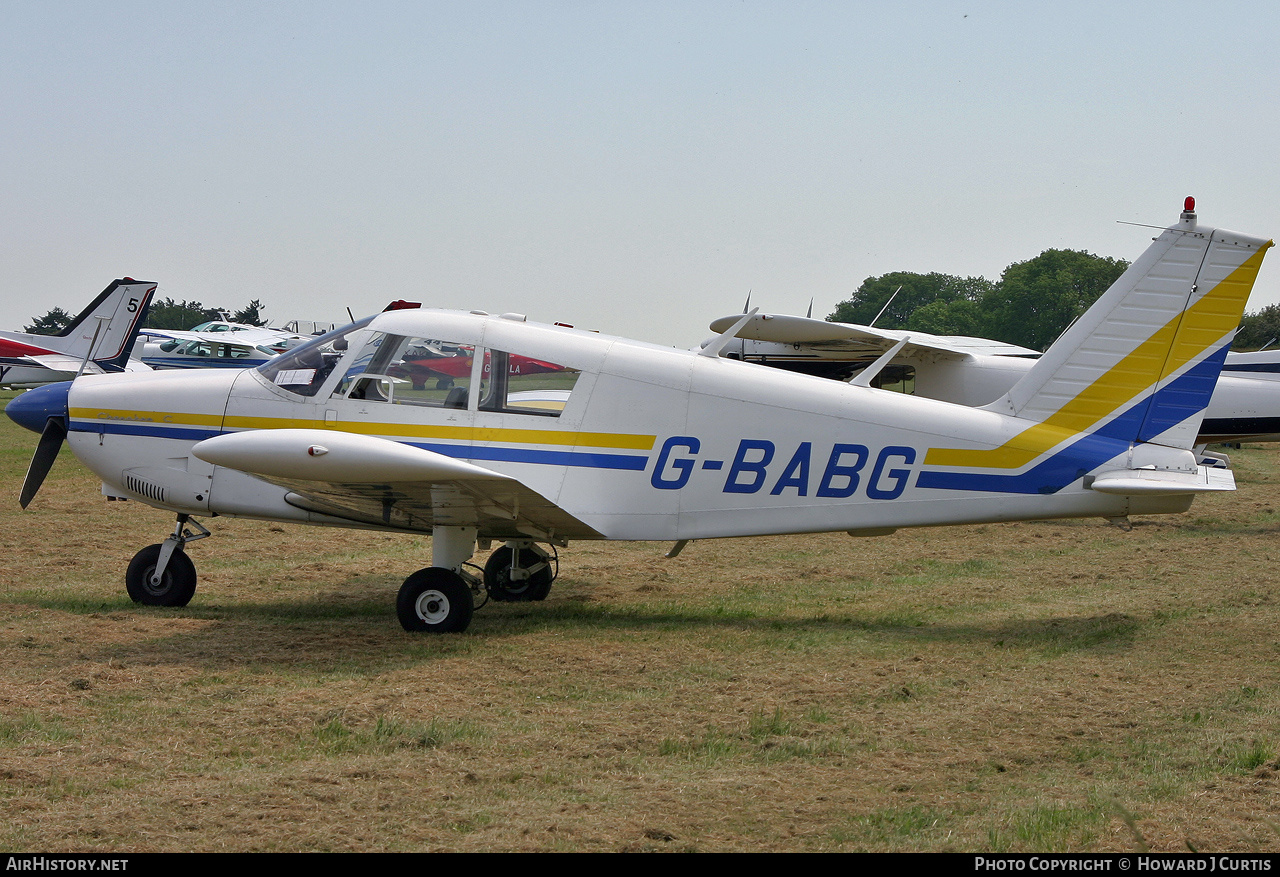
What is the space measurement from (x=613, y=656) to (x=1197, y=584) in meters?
5.78

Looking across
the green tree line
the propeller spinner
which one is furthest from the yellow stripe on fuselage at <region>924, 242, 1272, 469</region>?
the green tree line

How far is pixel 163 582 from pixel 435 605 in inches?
91.7

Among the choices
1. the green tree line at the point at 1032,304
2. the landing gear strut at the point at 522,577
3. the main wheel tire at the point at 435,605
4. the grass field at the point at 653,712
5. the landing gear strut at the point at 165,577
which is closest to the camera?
the grass field at the point at 653,712

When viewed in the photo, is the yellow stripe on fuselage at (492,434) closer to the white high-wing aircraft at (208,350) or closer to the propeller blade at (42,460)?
the propeller blade at (42,460)

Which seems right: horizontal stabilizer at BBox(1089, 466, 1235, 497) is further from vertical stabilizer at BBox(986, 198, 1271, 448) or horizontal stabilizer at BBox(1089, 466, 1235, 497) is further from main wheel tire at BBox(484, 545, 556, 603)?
main wheel tire at BBox(484, 545, 556, 603)

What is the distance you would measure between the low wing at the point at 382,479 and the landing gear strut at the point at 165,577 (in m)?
1.29

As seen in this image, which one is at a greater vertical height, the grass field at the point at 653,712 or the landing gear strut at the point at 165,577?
the grass field at the point at 653,712

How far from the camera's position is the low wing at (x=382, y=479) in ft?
21.7

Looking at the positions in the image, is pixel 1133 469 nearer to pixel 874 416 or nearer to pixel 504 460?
pixel 874 416

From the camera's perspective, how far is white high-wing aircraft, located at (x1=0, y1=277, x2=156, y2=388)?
26.2m

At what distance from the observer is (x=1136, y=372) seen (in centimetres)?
773

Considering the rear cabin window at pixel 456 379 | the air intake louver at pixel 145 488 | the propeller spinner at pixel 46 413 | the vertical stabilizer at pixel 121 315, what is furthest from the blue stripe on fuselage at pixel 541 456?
the vertical stabilizer at pixel 121 315
